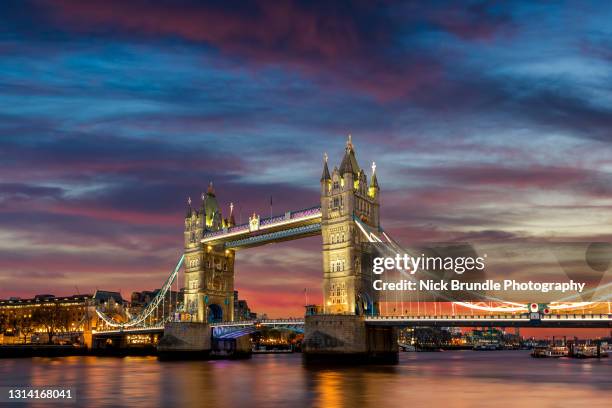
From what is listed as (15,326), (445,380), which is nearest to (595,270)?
(445,380)

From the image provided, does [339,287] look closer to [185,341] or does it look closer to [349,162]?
[349,162]

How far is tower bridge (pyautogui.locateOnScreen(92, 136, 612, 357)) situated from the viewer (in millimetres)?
80125

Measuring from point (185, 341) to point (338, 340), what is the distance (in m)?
36.3

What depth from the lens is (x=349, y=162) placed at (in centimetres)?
9488

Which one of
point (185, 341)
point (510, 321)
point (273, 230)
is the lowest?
point (185, 341)

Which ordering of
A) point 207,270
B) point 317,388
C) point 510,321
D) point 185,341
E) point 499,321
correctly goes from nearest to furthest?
point 317,388 → point 510,321 → point 499,321 → point 185,341 → point 207,270

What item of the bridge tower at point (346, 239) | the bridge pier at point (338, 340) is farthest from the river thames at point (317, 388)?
the bridge tower at point (346, 239)

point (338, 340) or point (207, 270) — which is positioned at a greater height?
point (207, 270)

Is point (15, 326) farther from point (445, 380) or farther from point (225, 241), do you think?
point (445, 380)

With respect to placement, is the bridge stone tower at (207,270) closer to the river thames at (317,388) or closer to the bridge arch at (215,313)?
the bridge arch at (215,313)

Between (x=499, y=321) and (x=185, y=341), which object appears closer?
(x=499, y=321)

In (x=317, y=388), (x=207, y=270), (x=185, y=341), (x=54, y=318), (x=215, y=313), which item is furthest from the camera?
(x=54, y=318)

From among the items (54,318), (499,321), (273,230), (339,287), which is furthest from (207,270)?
(54,318)

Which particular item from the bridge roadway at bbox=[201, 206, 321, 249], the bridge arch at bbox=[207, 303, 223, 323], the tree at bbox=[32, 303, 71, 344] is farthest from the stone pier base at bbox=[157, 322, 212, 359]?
the tree at bbox=[32, 303, 71, 344]
